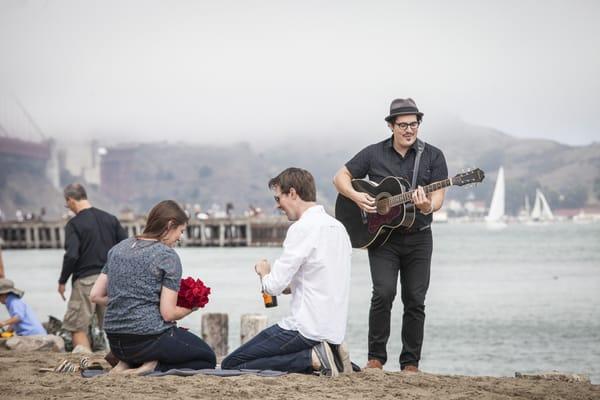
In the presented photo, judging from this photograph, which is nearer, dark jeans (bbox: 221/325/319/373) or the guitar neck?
dark jeans (bbox: 221/325/319/373)

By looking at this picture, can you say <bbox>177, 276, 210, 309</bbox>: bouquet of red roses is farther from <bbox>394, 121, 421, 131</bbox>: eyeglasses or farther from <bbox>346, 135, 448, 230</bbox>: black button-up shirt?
<bbox>394, 121, 421, 131</bbox>: eyeglasses

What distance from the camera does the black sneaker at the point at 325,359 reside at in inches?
227

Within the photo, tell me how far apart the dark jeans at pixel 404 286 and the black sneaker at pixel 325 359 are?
0.99 metres

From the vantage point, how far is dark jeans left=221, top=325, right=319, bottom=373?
5735 mm

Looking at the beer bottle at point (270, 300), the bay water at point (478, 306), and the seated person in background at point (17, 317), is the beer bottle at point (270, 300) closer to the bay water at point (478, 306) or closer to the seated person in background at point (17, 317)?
the seated person in background at point (17, 317)

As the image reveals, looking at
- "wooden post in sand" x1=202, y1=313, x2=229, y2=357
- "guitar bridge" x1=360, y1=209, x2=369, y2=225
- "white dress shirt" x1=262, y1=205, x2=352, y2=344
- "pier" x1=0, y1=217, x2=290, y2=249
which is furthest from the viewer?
"pier" x1=0, y1=217, x2=290, y2=249

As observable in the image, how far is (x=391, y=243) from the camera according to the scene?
672cm

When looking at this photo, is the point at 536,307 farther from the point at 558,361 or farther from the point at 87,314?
the point at 87,314

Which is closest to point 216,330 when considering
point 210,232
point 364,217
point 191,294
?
point 364,217

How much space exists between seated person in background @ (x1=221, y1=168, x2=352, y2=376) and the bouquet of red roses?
0.37 metres

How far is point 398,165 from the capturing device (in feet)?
22.2

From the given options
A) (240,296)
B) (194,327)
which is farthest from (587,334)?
(240,296)

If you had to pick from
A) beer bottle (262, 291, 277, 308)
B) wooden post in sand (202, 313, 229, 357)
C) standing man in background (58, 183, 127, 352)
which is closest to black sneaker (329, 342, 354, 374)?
beer bottle (262, 291, 277, 308)

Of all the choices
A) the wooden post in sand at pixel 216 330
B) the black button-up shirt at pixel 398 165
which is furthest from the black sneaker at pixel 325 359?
the wooden post in sand at pixel 216 330
